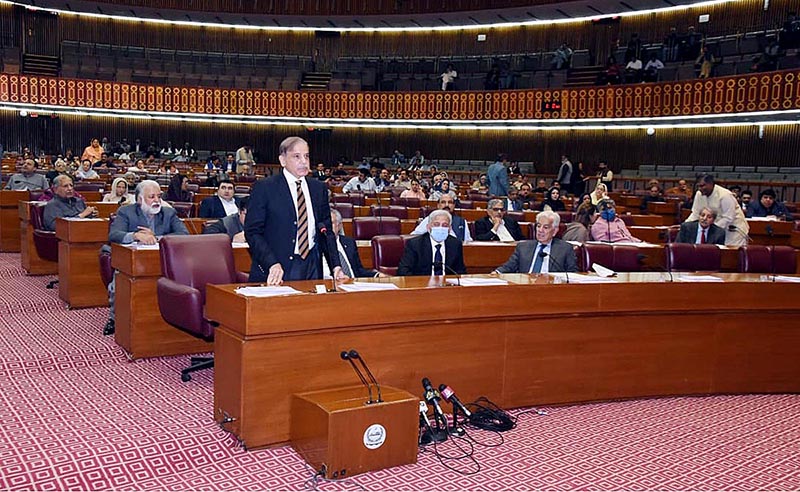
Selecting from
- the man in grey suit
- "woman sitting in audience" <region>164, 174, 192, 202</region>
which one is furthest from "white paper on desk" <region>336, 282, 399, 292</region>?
"woman sitting in audience" <region>164, 174, 192, 202</region>

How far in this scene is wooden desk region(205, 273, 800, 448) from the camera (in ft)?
12.1

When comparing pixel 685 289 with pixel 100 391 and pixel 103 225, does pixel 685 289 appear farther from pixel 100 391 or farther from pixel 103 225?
pixel 103 225

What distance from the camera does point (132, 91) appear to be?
76.6 ft

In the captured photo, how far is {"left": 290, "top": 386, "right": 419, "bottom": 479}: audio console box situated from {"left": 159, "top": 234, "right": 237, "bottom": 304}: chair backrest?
1.59 m

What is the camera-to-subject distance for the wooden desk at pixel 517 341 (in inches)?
145

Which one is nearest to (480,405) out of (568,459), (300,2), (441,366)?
(441,366)

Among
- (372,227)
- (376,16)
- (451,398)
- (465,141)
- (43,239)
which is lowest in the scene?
(451,398)

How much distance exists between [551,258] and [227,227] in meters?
2.74

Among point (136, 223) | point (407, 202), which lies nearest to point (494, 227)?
point (136, 223)

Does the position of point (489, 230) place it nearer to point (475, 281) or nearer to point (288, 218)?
Answer: point (475, 281)

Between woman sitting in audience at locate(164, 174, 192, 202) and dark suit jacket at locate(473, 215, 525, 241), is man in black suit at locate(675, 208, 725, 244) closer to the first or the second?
dark suit jacket at locate(473, 215, 525, 241)

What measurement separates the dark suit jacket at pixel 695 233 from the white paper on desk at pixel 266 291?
507 centimetres

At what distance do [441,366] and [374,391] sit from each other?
60cm

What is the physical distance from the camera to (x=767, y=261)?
6551 millimetres
